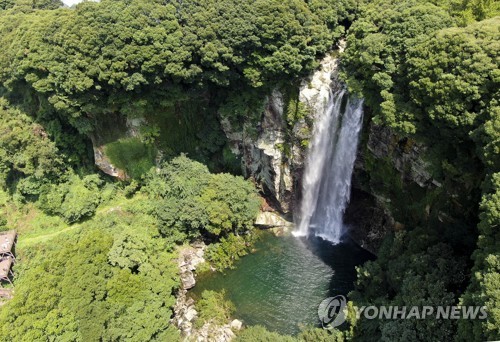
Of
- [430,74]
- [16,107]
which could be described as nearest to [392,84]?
[430,74]

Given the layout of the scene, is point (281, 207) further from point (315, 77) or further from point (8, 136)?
point (8, 136)

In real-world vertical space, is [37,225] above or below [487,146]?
below

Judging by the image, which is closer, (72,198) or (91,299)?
(91,299)

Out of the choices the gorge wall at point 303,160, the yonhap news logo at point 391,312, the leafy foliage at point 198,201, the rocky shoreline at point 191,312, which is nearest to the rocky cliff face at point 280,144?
the gorge wall at point 303,160

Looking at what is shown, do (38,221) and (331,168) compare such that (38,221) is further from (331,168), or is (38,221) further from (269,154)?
(331,168)

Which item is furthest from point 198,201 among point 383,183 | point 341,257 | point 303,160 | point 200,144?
point 383,183

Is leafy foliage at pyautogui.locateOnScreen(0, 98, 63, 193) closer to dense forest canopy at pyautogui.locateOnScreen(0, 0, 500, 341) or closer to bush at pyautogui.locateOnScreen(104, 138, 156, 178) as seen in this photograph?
dense forest canopy at pyautogui.locateOnScreen(0, 0, 500, 341)

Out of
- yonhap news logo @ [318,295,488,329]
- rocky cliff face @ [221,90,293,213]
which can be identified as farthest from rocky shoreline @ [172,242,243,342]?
rocky cliff face @ [221,90,293,213]

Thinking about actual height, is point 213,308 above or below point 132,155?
below
